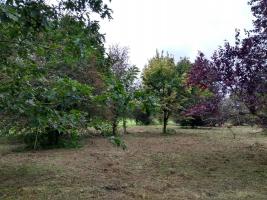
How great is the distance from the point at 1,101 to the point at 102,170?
19.3 feet

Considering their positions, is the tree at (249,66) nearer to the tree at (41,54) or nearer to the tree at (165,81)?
the tree at (41,54)

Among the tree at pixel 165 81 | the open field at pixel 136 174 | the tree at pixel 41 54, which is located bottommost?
the open field at pixel 136 174

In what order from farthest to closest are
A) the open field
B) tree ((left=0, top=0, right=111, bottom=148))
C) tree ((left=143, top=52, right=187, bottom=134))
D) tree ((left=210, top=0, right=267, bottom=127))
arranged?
tree ((left=143, top=52, right=187, bottom=134)) < tree ((left=210, top=0, right=267, bottom=127)) < the open field < tree ((left=0, top=0, right=111, bottom=148))

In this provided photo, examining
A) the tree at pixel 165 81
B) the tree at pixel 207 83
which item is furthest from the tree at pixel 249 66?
the tree at pixel 165 81

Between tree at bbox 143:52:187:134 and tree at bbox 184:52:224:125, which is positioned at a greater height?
tree at bbox 143:52:187:134

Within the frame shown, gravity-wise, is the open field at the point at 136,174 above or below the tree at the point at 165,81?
below

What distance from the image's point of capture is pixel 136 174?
8.80 metres

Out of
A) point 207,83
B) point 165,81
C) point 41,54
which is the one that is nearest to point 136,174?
point 207,83

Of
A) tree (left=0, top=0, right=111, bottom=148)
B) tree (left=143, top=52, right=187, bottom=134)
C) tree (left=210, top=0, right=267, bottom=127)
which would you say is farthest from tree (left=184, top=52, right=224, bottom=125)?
tree (left=143, top=52, right=187, bottom=134)

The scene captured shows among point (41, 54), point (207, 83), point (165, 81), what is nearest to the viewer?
point (41, 54)

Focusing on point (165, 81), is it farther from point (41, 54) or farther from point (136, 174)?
point (41, 54)

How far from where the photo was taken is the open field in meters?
7.03

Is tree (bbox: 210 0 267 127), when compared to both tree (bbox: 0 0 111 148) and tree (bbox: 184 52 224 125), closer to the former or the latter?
tree (bbox: 184 52 224 125)

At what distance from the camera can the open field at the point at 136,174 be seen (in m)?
7.03
